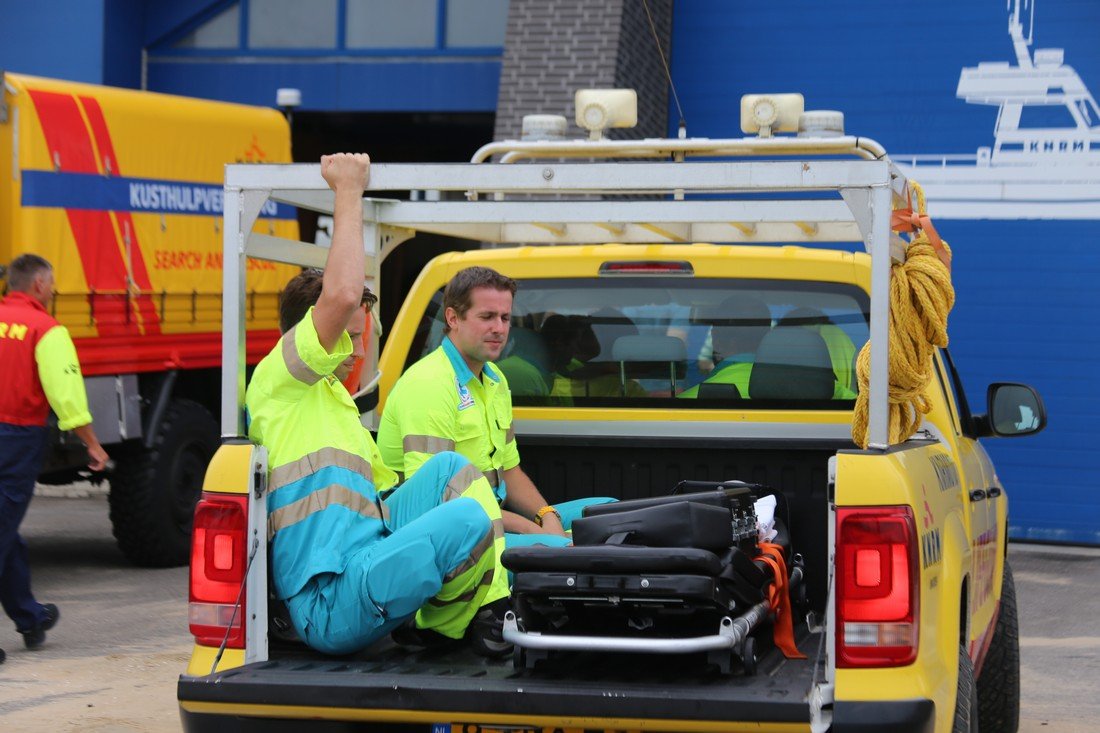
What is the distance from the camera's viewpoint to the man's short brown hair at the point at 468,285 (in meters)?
4.87

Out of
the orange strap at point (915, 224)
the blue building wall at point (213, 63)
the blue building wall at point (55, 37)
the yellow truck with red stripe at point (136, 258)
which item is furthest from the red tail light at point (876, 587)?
the blue building wall at point (55, 37)

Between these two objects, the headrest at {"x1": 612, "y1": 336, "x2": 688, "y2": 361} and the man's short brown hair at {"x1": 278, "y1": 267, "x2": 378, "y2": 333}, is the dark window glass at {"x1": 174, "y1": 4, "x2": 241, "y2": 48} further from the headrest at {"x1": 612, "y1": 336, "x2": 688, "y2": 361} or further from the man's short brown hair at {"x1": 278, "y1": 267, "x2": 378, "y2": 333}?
the man's short brown hair at {"x1": 278, "y1": 267, "x2": 378, "y2": 333}

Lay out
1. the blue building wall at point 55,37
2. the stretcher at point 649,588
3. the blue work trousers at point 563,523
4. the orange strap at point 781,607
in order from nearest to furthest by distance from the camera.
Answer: the stretcher at point 649,588 → the orange strap at point 781,607 → the blue work trousers at point 563,523 → the blue building wall at point 55,37

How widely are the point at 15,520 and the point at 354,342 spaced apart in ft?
12.7

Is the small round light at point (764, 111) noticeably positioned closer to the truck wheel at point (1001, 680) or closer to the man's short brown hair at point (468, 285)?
the man's short brown hair at point (468, 285)

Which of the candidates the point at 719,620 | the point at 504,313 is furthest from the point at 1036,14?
the point at 719,620

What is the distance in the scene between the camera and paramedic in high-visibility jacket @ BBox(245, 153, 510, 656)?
3.95 m

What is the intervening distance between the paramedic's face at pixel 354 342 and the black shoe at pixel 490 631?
2.39 ft

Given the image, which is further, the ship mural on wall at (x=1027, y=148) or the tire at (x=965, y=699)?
the ship mural on wall at (x=1027, y=148)

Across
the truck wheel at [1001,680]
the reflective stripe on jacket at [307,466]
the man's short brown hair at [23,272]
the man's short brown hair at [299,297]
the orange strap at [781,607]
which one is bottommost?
the truck wheel at [1001,680]

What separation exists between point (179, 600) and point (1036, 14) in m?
7.91

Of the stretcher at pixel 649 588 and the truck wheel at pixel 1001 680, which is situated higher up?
the stretcher at pixel 649 588

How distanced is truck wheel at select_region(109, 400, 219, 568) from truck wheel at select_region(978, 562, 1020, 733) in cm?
588

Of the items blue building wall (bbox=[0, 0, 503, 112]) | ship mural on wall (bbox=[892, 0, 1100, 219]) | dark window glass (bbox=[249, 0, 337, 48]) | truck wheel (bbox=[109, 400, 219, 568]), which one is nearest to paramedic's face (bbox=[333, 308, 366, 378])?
truck wheel (bbox=[109, 400, 219, 568])
